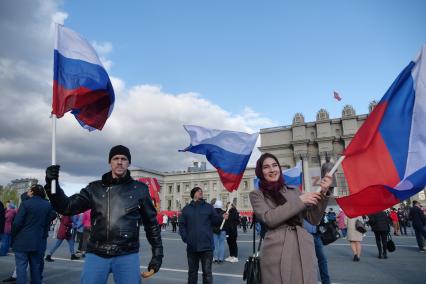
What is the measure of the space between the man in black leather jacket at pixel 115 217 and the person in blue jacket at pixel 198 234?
95.0 inches

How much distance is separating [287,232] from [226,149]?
482cm

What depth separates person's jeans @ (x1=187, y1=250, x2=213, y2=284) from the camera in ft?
17.7

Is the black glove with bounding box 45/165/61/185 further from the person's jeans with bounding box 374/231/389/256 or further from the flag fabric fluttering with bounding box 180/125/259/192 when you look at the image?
the person's jeans with bounding box 374/231/389/256

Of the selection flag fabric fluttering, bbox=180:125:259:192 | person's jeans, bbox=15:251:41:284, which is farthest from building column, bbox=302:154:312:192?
person's jeans, bbox=15:251:41:284

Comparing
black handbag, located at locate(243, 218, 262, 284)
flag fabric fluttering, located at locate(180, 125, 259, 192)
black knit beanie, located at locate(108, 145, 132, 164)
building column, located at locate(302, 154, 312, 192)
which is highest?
building column, located at locate(302, 154, 312, 192)

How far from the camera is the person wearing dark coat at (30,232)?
545cm

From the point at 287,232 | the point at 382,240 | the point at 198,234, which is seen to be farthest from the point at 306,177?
the point at 287,232

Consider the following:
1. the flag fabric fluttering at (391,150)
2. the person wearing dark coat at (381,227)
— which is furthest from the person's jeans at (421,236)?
the flag fabric fluttering at (391,150)

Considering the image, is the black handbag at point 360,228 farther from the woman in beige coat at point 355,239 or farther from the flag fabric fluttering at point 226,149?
the flag fabric fluttering at point 226,149

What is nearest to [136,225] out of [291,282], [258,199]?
[258,199]

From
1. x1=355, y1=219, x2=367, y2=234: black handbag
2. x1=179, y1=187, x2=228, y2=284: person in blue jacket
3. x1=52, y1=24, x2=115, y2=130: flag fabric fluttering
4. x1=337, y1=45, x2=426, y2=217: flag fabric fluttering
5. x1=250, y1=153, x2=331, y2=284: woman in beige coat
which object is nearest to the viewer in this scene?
x1=250, y1=153, x2=331, y2=284: woman in beige coat

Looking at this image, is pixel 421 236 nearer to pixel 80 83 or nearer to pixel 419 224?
pixel 419 224

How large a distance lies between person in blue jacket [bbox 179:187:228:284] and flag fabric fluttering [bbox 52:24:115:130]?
2.71 meters

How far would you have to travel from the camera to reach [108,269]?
9.92 ft
